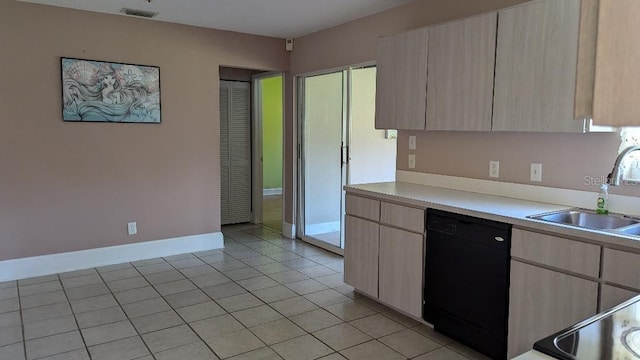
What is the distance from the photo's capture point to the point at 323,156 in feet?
17.5

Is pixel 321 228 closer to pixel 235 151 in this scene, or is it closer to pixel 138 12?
pixel 235 151

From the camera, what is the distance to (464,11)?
11.2 ft

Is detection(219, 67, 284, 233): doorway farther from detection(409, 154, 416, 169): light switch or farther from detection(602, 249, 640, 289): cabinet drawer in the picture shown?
detection(602, 249, 640, 289): cabinet drawer

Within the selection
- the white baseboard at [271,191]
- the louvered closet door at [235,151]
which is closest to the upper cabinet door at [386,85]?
the louvered closet door at [235,151]

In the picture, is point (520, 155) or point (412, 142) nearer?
point (520, 155)

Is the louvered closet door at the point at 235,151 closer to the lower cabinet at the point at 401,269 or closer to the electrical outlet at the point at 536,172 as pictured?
the lower cabinet at the point at 401,269

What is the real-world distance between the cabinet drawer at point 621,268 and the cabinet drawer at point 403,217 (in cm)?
114

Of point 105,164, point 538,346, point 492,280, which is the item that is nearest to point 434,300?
point 492,280

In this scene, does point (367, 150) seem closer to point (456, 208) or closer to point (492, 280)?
point (456, 208)

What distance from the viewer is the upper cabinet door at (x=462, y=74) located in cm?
295

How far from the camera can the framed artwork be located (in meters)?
4.25

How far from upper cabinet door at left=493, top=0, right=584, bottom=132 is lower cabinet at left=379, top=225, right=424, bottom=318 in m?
0.97

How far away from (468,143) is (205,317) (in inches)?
93.3

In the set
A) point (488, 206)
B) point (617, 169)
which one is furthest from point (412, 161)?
point (617, 169)
